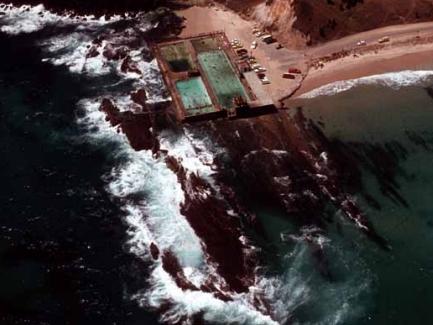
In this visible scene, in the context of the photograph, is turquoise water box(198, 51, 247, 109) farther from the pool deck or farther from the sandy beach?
the sandy beach

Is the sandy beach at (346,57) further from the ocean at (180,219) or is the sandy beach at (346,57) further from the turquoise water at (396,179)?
the turquoise water at (396,179)

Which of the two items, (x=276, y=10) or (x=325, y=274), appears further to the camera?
(x=276, y=10)

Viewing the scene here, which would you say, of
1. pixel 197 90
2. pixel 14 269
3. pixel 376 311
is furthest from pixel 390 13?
pixel 14 269

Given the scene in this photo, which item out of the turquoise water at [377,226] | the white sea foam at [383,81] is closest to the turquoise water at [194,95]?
the turquoise water at [377,226]

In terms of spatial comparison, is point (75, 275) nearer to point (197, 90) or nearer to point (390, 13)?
point (197, 90)

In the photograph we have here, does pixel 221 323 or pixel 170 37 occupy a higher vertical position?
pixel 170 37

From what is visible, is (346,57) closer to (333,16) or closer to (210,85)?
(333,16)

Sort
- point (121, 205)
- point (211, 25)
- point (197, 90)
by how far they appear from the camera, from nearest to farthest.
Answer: point (121, 205)
point (197, 90)
point (211, 25)

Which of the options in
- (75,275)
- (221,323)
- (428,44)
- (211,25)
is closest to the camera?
(221,323)
